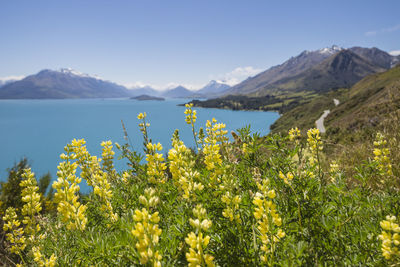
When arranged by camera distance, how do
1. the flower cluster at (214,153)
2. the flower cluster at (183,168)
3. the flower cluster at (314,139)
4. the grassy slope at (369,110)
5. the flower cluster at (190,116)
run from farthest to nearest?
the grassy slope at (369,110)
the flower cluster at (190,116)
the flower cluster at (314,139)
the flower cluster at (214,153)
the flower cluster at (183,168)

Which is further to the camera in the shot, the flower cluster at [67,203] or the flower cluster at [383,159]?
the flower cluster at [383,159]

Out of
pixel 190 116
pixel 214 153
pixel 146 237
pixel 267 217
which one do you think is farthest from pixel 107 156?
pixel 267 217

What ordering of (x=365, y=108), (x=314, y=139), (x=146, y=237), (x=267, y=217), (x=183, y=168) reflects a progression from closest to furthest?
(x=146, y=237), (x=267, y=217), (x=183, y=168), (x=314, y=139), (x=365, y=108)

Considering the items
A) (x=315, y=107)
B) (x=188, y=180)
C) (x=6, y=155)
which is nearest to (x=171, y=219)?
(x=188, y=180)

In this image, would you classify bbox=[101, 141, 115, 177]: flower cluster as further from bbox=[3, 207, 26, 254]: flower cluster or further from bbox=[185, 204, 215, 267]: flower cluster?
bbox=[185, 204, 215, 267]: flower cluster

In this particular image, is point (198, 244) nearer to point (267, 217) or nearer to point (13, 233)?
point (267, 217)

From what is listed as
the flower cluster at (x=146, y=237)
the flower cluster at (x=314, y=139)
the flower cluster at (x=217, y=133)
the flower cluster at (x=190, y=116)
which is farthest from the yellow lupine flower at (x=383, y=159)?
the flower cluster at (x=146, y=237)

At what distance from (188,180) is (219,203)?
1.55 feet

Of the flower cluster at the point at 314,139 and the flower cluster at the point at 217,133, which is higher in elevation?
the flower cluster at the point at 217,133

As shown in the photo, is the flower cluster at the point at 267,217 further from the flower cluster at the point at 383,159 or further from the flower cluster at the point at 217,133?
the flower cluster at the point at 383,159

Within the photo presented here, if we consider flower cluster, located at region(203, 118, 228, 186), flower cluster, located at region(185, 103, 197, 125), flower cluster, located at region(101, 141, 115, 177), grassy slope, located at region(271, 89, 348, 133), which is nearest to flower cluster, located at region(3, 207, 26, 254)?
flower cluster, located at region(101, 141, 115, 177)

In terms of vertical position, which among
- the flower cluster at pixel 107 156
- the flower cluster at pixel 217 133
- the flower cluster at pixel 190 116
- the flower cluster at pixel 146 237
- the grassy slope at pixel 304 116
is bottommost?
the grassy slope at pixel 304 116

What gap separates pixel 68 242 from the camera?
2629 millimetres

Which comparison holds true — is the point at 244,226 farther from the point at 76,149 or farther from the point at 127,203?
the point at 76,149
